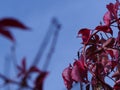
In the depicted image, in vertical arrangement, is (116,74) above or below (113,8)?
below

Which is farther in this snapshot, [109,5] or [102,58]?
[109,5]

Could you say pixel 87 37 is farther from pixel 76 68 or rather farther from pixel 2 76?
pixel 2 76

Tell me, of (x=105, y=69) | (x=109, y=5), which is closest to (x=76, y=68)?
(x=105, y=69)

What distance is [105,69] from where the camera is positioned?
192 cm

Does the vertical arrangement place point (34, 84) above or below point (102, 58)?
below

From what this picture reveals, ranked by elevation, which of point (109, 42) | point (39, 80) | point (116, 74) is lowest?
point (39, 80)

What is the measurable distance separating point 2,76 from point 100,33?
123cm

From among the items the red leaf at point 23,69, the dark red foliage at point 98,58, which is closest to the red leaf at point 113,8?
the dark red foliage at point 98,58

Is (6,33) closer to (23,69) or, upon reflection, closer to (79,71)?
(23,69)

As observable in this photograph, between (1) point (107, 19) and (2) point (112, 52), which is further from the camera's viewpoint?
(1) point (107, 19)

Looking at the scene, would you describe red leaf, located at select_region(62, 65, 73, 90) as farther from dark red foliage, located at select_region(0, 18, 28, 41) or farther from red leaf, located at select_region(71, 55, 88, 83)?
dark red foliage, located at select_region(0, 18, 28, 41)

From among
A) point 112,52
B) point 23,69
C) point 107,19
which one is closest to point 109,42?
point 112,52

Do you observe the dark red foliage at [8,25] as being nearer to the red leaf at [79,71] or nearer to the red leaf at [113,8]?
the red leaf at [79,71]

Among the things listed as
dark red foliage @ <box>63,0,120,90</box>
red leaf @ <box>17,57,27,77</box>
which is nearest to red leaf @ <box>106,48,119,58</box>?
dark red foliage @ <box>63,0,120,90</box>
